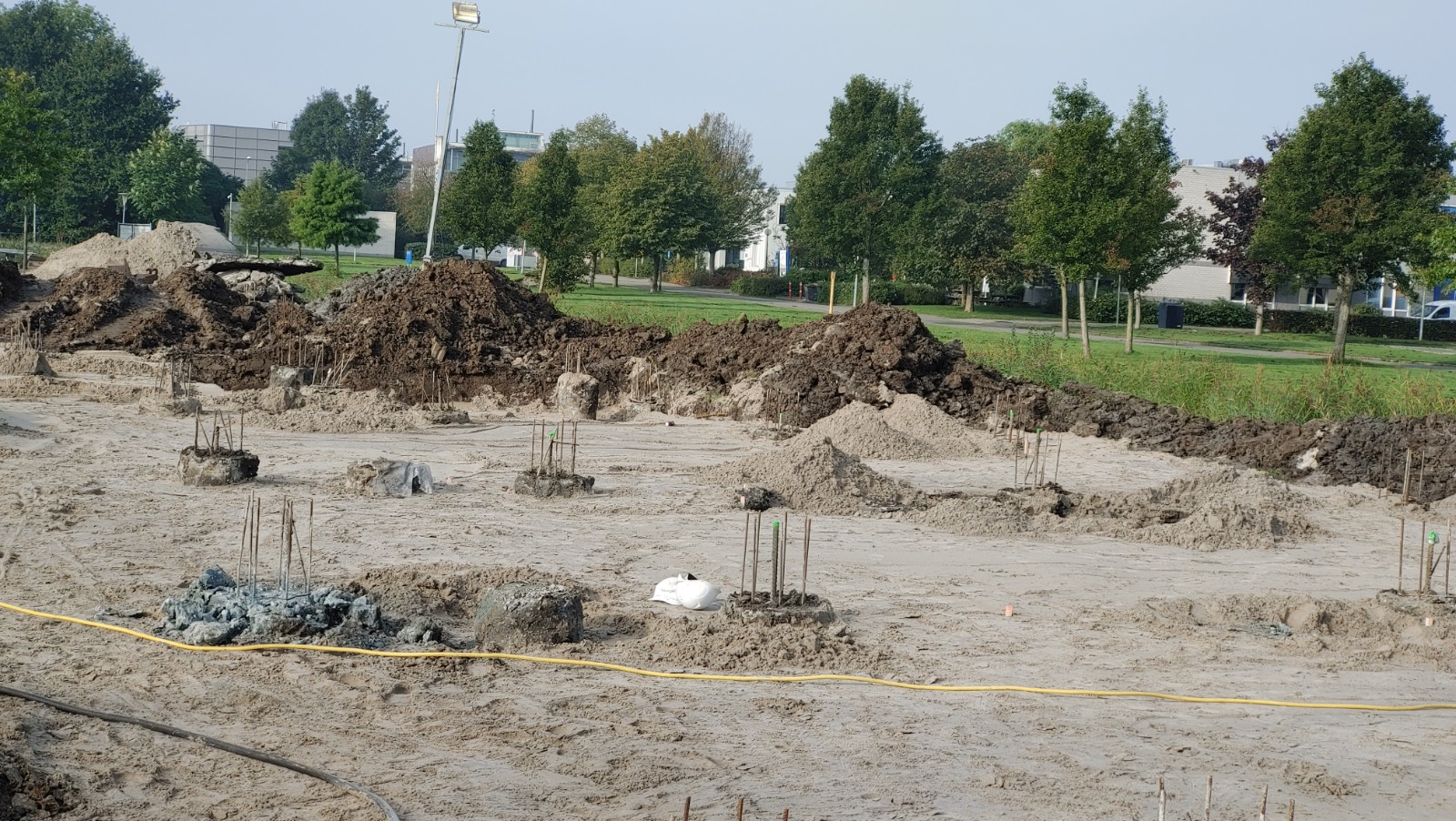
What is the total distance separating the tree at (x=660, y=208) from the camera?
54094mm

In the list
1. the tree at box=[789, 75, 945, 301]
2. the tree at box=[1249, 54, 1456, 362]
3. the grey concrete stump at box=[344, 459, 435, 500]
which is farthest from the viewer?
the tree at box=[789, 75, 945, 301]

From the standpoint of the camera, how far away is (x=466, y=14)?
40219 mm

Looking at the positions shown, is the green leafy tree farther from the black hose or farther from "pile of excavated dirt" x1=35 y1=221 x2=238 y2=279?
the black hose

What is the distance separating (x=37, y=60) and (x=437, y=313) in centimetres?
7276

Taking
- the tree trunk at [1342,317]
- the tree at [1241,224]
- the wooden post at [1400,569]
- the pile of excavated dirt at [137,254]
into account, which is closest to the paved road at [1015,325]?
the tree trunk at [1342,317]

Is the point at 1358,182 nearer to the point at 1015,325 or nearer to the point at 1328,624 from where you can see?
the point at 1015,325

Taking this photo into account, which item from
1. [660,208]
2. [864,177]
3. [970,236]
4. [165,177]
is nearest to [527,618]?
[864,177]

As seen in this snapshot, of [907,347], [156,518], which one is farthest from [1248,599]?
[907,347]

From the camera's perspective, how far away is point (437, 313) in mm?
24938

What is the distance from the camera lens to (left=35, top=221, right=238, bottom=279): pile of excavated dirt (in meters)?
33.4

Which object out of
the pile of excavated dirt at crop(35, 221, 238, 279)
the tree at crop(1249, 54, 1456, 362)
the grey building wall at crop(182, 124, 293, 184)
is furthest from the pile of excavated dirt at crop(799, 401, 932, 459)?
the grey building wall at crop(182, 124, 293, 184)

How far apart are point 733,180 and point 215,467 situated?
2409 inches

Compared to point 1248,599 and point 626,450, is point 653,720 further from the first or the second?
point 626,450

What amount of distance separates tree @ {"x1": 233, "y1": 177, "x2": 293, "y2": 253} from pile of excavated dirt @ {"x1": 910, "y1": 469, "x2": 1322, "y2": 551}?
56.3m
